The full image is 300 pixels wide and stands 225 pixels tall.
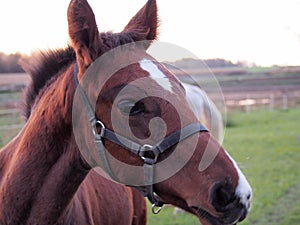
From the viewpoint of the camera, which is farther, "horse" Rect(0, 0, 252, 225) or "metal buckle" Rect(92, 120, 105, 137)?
"metal buckle" Rect(92, 120, 105, 137)

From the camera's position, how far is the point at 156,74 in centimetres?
222

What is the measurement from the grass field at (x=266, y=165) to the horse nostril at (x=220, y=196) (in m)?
1.13

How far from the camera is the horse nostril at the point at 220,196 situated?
2.00 meters

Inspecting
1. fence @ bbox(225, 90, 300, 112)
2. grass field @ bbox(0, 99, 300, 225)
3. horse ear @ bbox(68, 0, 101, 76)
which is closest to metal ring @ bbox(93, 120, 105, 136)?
horse ear @ bbox(68, 0, 101, 76)

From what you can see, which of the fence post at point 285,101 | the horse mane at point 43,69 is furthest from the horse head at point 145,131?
the fence post at point 285,101

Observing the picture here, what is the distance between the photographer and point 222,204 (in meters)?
2.02

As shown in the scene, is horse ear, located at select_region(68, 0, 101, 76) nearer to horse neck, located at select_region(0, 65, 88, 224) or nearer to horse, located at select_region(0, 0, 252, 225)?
horse, located at select_region(0, 0, 252, 225)

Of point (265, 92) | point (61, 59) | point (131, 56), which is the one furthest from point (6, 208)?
point (265, 92)

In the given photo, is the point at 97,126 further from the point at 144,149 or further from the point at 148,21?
the point at 148,21

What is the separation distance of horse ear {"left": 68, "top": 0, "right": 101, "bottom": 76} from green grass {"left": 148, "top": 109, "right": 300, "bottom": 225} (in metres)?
1.31

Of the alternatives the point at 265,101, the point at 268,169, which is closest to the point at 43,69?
the point at 268,169

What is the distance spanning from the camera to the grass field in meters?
6.70

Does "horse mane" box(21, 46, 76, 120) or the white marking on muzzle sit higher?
"horse mane" box(21, 46, 76, 120)

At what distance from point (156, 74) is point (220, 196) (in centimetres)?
67
